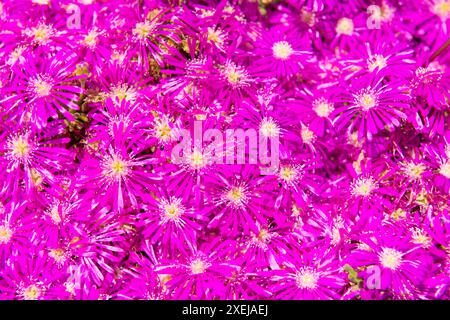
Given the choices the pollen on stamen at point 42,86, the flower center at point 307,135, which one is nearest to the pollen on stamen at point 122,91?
the pollen on stamen at point 42,86

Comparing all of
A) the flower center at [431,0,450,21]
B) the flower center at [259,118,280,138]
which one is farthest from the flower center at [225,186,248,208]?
the flower center at [431,0,450,21]

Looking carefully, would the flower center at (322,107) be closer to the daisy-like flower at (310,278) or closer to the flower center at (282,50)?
the flower center at (282,50)

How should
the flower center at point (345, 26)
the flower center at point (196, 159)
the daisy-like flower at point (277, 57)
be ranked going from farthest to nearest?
1. the flower center at point (345, 26)
2. the daisy-like flower at point (277, 57)
3. the flower center at point (196, 159)

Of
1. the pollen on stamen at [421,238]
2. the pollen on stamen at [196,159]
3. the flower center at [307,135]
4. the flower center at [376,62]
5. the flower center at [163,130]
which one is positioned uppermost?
the flower center at [376,62]

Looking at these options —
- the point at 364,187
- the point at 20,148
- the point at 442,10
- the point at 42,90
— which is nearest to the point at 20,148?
the point at 20,148

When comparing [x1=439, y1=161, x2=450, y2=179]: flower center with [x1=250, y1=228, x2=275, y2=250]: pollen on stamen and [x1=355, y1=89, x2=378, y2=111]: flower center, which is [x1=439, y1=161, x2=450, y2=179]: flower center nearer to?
[x1=355, y1=89, x2=378, y2=111]: flower center

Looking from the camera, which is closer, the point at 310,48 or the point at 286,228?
the point at 286,228
